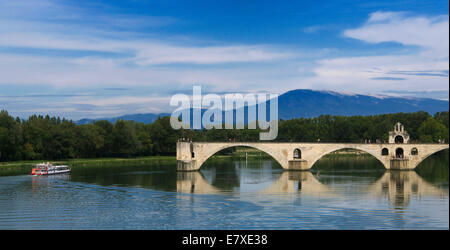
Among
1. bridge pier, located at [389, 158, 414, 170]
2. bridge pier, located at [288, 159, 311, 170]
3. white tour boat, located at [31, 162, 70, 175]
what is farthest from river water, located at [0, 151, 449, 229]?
bridge pier, located at [288, 159, 311, 170]

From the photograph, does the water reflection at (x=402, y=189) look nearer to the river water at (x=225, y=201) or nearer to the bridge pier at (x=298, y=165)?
the river water at (x=225, y=201)

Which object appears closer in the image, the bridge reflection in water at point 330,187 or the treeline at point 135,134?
the bridge reflection in water at point 330,187

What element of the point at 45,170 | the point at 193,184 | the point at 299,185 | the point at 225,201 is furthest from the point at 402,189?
the point at 45,170

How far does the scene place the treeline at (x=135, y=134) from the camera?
56.7 m

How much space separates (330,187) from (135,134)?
40729mm

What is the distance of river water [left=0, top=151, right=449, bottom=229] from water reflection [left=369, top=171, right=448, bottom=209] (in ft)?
0.20

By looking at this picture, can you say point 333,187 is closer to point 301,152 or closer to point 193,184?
point 193,184

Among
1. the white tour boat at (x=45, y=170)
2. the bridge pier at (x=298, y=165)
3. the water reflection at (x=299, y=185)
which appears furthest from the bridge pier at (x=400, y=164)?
the white tour boat at (x=45, y=170)

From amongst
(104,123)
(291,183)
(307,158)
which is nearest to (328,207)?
(291,183)

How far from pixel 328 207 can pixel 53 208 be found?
562 inches

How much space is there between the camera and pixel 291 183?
1606 inches

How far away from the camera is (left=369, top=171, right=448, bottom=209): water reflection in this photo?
3125 cm

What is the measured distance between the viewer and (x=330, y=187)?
37281 millimetres

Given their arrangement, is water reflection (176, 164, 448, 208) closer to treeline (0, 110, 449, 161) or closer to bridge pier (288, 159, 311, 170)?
bridge pier (288, 159, 311, 170)
